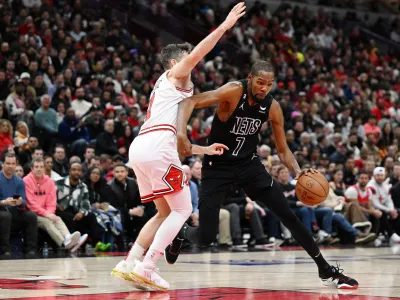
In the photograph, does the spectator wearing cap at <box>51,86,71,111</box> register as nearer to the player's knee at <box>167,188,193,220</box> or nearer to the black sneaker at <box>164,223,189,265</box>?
the black sneaker at <box>164,223,189,265</box>

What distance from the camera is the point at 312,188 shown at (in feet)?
22.1

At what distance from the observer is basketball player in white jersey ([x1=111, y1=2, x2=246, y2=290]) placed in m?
6.12

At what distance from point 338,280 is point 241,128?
1.45 metres

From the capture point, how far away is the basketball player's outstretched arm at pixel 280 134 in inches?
268

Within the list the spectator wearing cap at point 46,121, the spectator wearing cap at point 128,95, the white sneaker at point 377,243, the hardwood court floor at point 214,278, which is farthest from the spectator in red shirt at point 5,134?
the white sneaker at point 377,243

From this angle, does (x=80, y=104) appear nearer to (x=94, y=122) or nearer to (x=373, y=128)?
(x=94, y=122)

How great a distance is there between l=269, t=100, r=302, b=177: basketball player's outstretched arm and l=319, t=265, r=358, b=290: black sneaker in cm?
86

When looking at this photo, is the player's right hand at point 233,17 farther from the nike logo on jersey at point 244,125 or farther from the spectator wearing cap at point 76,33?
the spectator wearing cap at point 76,33

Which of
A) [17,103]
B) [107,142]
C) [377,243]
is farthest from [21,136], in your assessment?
[377,243]

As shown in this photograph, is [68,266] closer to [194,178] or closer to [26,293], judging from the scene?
[26,293]

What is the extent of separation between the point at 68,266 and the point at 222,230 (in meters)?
4.75

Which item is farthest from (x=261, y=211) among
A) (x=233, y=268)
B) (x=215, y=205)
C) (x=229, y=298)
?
(x=229, y=298)

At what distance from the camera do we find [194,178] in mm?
13336

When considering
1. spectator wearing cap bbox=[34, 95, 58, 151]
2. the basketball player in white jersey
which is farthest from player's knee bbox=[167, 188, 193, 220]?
spectator wearing cap bbox=[34, 95, 58, 151]
